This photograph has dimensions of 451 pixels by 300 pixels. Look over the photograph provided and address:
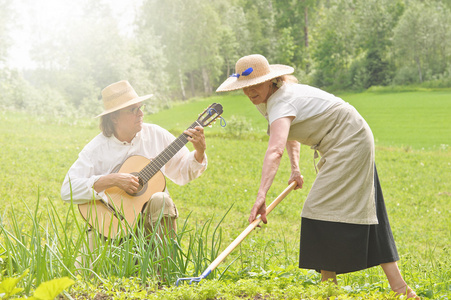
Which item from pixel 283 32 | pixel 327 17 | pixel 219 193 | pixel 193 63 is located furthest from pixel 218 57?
pixel 219 193

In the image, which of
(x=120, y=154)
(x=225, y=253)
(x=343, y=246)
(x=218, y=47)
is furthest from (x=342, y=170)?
(x=218, y=47)

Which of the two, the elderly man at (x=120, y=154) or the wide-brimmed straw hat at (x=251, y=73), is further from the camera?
the elderly man at (x=120, y=154)

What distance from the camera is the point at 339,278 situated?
3.59 m

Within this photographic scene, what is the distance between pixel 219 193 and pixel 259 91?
17.7ft

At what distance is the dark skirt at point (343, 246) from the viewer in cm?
315

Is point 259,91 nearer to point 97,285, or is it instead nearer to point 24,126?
point 97,285

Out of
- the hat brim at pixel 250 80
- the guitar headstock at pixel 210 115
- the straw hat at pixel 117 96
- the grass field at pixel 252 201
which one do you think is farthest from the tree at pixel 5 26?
the hat brim at pixel 250 80

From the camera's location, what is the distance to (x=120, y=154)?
3680 mm

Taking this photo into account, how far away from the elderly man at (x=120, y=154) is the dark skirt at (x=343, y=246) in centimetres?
89

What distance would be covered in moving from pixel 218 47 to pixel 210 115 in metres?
28.4

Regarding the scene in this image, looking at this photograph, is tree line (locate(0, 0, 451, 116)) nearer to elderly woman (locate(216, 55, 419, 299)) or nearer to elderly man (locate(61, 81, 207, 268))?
elderly man (locate(61, 81, 207, 268))

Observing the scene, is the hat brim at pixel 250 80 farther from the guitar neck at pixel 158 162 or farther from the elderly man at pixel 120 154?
the guitar neck at pixel 158 162

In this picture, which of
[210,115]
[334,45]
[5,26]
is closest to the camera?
[210,115]

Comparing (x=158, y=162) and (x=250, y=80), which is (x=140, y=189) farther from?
(x=250, y=80)
